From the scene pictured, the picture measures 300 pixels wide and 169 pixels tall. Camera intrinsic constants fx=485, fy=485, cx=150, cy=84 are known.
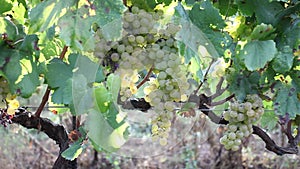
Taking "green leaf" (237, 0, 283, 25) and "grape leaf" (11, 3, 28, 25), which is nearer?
"green leaf" (237, 0, 283, 25)

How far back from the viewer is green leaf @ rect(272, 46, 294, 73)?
809mm

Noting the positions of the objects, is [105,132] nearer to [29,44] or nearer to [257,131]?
[29,44]

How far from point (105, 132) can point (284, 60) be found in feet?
1.06

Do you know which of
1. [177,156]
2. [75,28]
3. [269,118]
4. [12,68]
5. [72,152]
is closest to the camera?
[75,28]

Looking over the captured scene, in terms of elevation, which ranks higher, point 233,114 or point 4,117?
point 233,114

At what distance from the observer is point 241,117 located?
2.96ft

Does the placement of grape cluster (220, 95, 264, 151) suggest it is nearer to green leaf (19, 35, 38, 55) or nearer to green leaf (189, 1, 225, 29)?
green leaf (189, 1, 225, 29)

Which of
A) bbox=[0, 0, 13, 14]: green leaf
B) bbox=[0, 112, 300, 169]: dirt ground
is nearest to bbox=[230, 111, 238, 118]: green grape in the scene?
bbox=[0, 0, 13, 14]: green leaf

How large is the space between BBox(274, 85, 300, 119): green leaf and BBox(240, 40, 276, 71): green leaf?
12 centimetres

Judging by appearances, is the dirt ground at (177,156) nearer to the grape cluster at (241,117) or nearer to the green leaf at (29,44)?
the grape cluster at (241,117)

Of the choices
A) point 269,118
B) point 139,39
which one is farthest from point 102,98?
point 269,118

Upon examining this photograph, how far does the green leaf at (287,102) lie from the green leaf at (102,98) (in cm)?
30

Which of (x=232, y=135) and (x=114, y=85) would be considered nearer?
(x=114, y=85)

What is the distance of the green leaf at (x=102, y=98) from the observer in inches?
31.9
